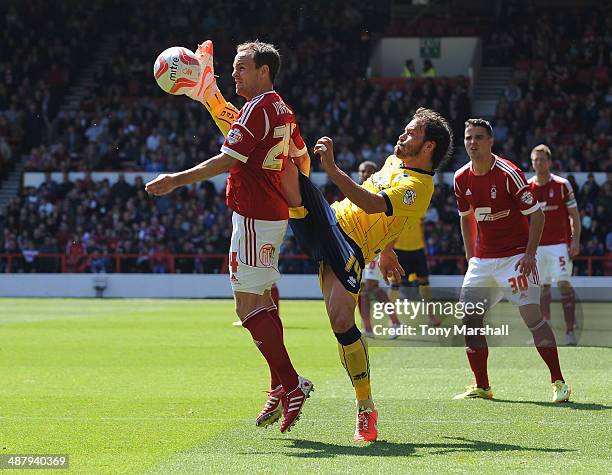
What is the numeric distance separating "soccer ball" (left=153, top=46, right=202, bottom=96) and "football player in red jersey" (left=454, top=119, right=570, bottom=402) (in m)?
2.32

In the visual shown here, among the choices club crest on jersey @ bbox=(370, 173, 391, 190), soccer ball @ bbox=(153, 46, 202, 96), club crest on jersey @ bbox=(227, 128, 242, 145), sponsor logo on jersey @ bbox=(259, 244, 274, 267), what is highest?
soccer ball @ bbox=(153, 46, 202, 96)

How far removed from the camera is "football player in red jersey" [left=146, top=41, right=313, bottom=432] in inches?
277

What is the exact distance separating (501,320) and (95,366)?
9.32m

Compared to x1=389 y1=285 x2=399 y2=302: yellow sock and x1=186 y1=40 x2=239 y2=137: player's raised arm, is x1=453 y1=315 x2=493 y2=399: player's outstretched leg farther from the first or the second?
x1=389 y1=285 x2=399 y2=302: yellow sock

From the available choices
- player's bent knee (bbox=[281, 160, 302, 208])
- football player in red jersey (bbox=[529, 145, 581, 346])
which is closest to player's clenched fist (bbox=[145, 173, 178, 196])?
player's bent knee (bbox=[281, 160, 302, 208])

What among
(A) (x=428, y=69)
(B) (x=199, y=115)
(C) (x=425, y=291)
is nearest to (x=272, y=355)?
(C) (x=425, y=291)

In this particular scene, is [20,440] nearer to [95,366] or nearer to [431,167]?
[431,167]

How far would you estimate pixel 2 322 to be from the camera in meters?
18.6

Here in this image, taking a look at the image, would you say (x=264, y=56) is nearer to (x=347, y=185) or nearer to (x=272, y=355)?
(x=347, y=185)

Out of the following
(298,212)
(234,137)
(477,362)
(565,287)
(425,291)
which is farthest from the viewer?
(425,291)

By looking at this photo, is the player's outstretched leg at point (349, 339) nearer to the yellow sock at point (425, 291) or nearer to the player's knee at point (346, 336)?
the player's knee at point (346, 336)

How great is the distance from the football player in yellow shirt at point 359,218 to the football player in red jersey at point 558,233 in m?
6.28

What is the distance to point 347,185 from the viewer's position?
6648mm

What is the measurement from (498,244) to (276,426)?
8.74 ft
